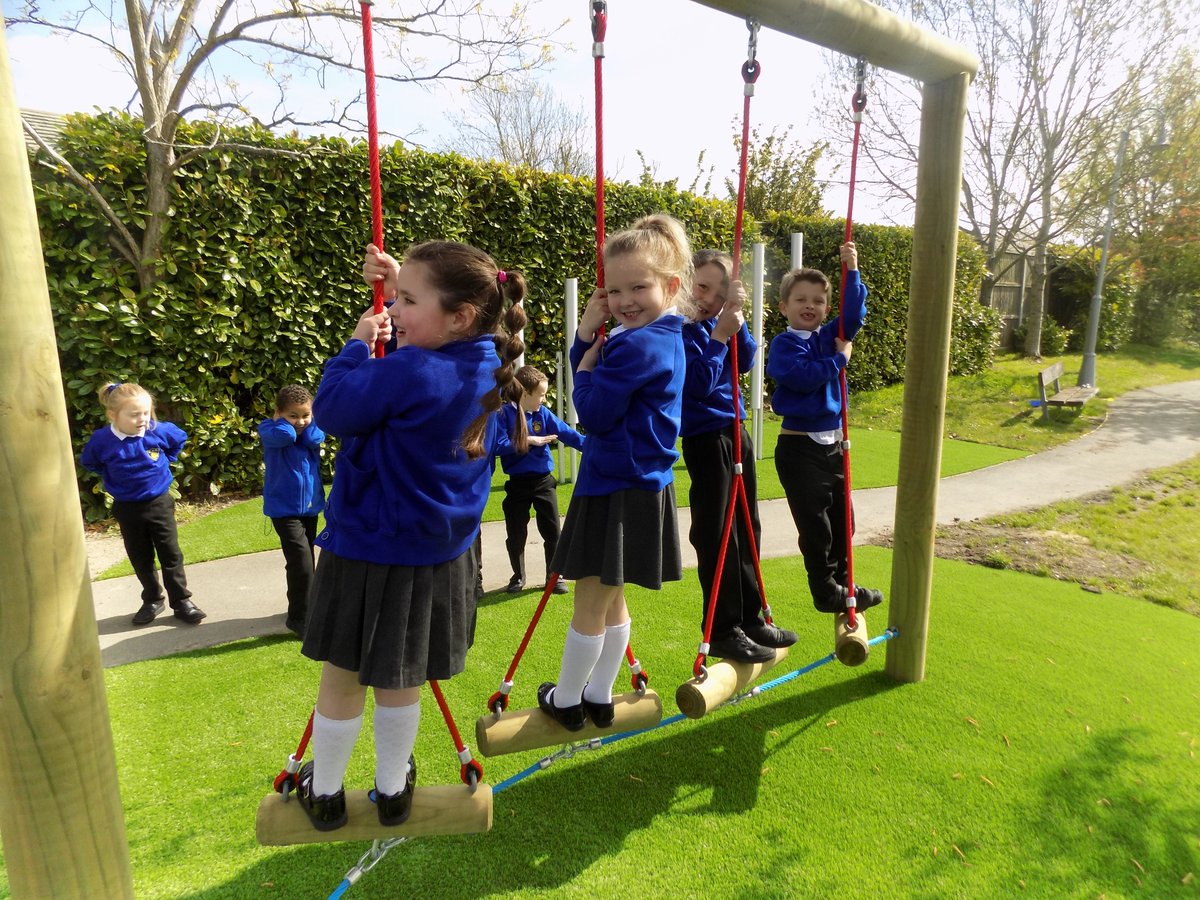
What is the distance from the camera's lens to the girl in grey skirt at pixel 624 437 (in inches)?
82.6

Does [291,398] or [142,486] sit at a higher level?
[291,398]

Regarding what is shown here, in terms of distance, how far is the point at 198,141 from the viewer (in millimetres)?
5973

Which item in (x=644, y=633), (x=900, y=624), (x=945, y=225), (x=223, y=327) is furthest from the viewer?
(x=223, y=327)

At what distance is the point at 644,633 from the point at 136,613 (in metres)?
3.01

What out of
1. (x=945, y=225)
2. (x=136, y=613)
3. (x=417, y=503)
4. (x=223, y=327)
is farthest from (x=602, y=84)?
(x=223, y=327)

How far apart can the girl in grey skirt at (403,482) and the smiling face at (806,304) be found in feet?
5.60

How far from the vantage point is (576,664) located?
7.47 feet

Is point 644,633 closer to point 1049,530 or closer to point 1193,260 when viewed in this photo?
point 1049,530

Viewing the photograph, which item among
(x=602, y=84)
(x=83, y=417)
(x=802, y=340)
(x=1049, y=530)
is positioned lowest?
(x=1049, y=530)

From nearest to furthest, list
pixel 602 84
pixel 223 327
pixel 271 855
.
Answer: pixel 602 84
pixel 271 855
pixel 223 327

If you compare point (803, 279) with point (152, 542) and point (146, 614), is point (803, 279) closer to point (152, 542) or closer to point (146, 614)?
point (152, 542)

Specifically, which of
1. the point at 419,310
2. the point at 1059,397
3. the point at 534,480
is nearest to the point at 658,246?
the point at 419,310

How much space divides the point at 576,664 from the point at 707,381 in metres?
1.12

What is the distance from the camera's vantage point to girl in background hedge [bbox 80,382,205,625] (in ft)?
13.4
